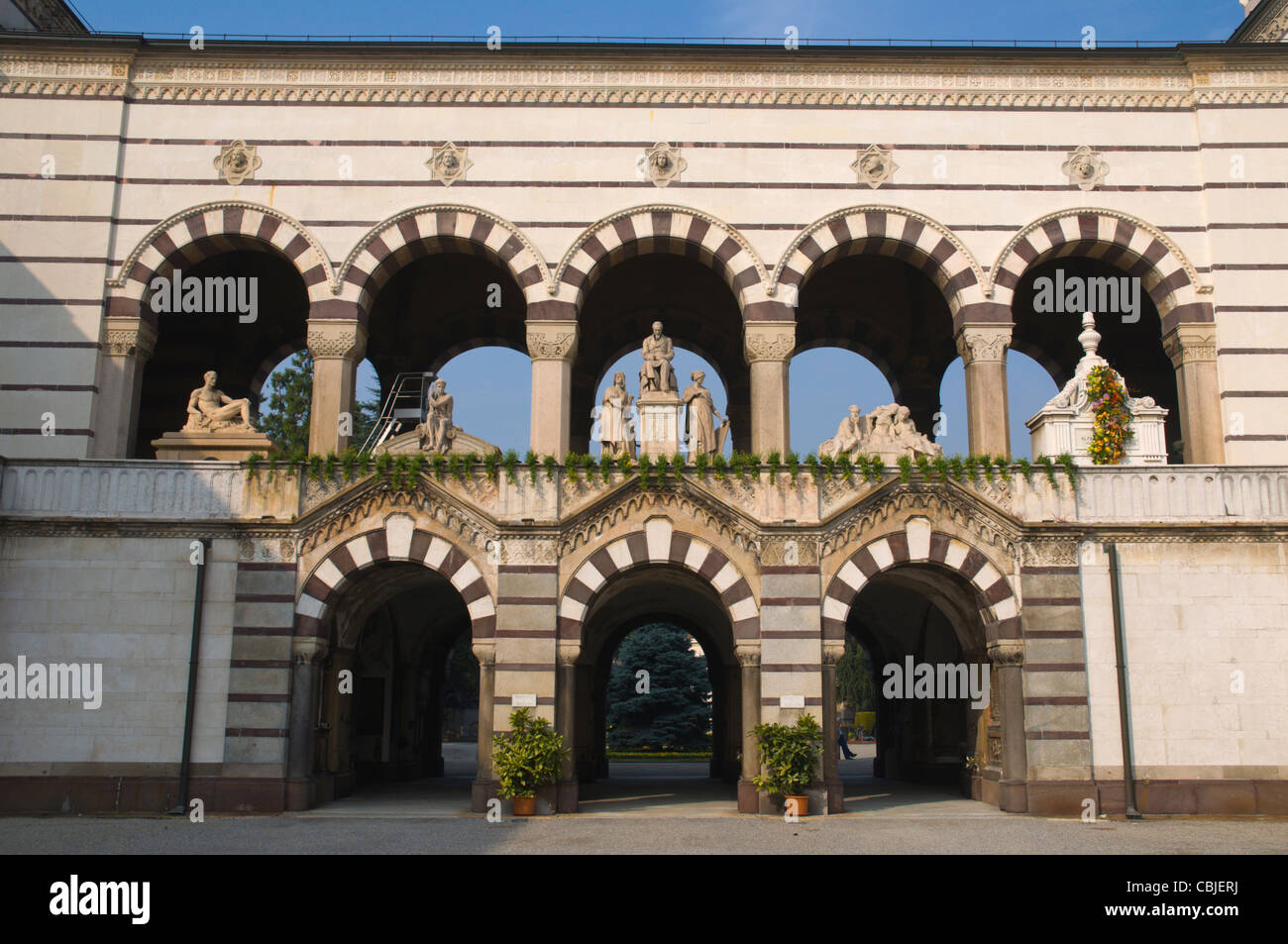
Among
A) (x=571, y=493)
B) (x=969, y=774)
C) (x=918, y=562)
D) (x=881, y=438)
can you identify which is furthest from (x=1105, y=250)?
(x=571, y=493)

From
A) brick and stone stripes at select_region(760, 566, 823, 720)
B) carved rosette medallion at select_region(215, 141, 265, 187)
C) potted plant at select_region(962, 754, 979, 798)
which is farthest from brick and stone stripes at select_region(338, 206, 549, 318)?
potted plant at select_region(962, 754, 979, 798)

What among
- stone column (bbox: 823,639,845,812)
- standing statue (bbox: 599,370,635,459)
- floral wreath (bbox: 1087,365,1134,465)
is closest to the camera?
stone column (bbox: 823,639,845,812)

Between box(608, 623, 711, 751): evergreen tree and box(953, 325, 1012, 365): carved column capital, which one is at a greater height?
box(953, 325, 1012, 365): carved column capital

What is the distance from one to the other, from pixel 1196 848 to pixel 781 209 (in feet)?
40.1

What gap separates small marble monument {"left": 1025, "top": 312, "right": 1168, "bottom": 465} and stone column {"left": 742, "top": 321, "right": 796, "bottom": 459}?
169 inches

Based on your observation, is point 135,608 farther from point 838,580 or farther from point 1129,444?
point 1129,444

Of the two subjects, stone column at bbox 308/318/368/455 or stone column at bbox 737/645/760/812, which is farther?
stone column at bbox 308/318/368/455

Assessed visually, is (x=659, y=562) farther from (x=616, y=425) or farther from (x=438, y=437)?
(x=438, y=437)

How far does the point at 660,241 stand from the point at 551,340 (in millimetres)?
2693

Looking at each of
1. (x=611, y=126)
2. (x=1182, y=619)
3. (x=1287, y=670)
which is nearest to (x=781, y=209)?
(x=611, y=126)

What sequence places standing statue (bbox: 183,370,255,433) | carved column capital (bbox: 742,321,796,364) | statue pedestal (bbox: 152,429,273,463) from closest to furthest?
statue pedestal (bbox: 152,429,273,463), standing statue (bbox: 183,370,255,433), carved column capital (bbox: 742,321,796,364)

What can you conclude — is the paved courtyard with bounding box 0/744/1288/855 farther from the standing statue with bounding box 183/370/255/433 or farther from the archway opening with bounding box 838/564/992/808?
the standing statue with bounding box 183/370/255/433

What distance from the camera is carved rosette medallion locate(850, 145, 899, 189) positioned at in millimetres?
20891

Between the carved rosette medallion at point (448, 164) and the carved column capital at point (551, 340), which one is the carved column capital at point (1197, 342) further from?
the carved rosette medallion at point (448, 164)
